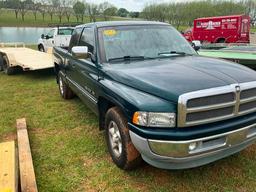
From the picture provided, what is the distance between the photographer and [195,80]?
2.97 metres

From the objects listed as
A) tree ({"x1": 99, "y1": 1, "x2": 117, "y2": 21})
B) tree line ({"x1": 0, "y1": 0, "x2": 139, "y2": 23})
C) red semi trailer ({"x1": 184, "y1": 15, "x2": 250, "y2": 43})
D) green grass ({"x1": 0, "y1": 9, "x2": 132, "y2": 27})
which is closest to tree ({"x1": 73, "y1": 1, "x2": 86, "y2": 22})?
tree line ({"x1": 0, "y1": 0, "x2": 139, "y2": 23})

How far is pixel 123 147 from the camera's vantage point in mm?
3330

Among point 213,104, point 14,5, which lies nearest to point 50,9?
point 14,5

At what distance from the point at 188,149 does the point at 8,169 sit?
82.6 inches

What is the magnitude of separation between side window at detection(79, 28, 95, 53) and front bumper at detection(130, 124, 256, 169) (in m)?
1.99

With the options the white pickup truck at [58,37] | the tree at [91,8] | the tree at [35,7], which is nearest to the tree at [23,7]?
the tree at [35,7]

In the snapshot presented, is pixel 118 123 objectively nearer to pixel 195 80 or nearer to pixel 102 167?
pixel 102 167

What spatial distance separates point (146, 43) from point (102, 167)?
6.27 feet

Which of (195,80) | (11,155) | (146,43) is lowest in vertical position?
(11,155)

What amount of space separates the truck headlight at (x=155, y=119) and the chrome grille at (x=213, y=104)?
0.27 ft

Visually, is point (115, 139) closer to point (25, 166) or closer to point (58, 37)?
point (25, 166)

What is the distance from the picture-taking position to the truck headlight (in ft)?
9.10

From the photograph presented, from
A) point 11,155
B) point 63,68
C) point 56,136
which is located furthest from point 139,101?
point 63,68

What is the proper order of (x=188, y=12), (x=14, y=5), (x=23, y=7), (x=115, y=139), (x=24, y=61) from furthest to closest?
(x=188, y=12) < (x=23, y=7) < (x=14, y=5) < (x=24, y=61) < (x=115, y=139)
